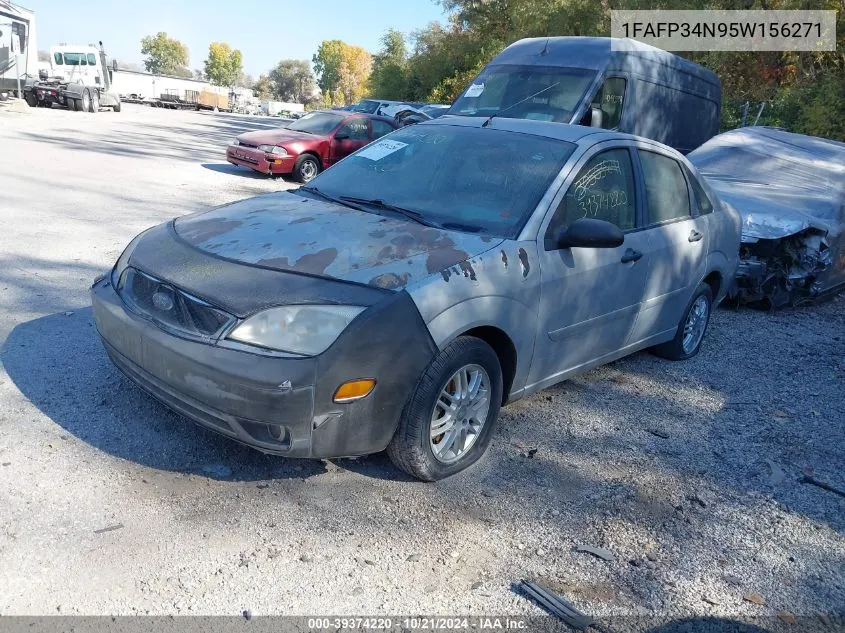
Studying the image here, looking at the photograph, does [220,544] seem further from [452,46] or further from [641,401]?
[452,46]

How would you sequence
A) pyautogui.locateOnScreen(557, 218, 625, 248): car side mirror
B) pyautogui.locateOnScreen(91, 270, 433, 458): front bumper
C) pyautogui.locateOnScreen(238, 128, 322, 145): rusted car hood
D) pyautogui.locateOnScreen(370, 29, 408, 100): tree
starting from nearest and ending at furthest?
pyautogui.locateOnScreen(91, 270, 433, 458): front bumper
pyautogui.locateOnScreen(557, 218, 625, 248): car side mirror
pyautogui.locateOnScreen(238, 128, 322, 145): rusted car hood
pyautogui.locateOnScreen(370, 29, 408, 100): tree

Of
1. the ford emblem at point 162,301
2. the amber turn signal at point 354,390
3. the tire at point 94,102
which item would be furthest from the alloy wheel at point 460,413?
the tire at point 94,102

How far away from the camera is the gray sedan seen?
316 cm

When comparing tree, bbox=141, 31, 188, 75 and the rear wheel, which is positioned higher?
tree, bbox=141, 31, 188, 75

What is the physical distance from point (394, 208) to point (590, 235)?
3.56ft

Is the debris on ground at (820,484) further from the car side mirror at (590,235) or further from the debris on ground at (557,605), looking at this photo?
the debris on ground at (557,605)

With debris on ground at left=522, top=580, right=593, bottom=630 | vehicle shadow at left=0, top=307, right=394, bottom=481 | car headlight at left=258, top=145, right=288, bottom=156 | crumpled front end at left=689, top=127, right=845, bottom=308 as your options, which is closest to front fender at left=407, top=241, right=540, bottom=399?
vehicle shadow at left=0, top=307, right=394, bottom=481

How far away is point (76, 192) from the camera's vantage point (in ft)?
33.7

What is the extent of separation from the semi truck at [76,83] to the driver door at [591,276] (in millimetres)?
29801

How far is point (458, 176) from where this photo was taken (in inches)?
171

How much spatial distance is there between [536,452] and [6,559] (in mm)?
2547

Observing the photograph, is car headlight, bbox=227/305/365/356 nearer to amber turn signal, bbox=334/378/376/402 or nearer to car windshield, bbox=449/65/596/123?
amber turn signal, bbox=334/378/376/402

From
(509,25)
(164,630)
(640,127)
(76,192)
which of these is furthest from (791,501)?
(509,25)

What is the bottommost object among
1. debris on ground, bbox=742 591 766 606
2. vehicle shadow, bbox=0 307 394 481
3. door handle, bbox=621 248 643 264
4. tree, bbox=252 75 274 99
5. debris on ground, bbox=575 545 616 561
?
debris on ground, bbox=742 591 766 606
